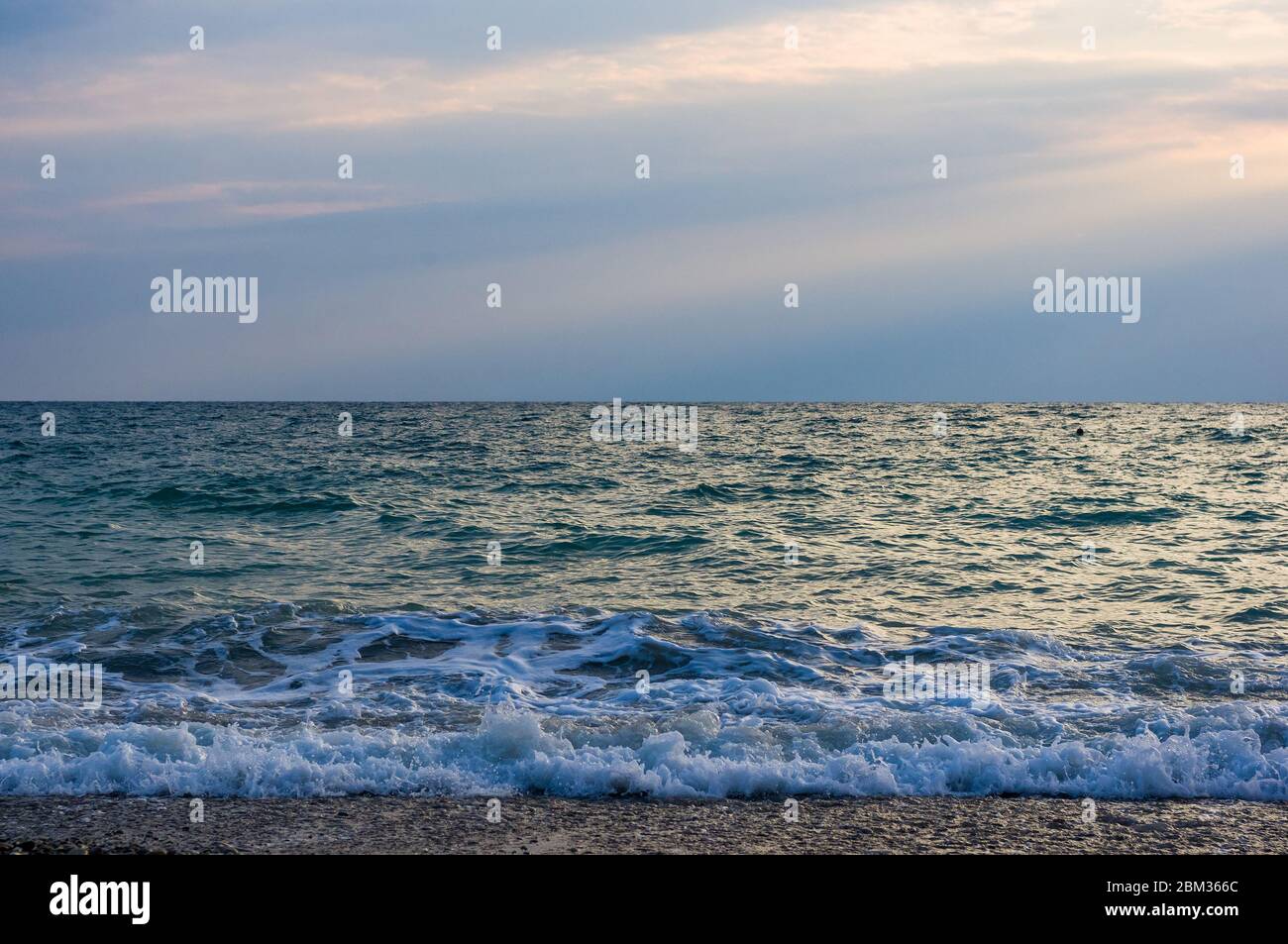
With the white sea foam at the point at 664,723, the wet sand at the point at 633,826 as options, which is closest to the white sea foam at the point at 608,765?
the white sea foam at the point at 664,723

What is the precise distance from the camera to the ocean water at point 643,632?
301 inches

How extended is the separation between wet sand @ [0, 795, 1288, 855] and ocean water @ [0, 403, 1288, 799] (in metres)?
0.29

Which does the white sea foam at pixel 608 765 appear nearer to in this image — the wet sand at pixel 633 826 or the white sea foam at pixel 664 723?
the white sea foam at pixel 664 723

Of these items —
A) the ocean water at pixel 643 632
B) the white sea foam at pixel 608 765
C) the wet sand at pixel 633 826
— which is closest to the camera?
the wet sand at pixel 633 826

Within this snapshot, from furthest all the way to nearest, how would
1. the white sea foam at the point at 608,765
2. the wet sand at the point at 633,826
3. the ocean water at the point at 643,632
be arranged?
1. the ocean water at the point at 643,632
2. the white sea foam at the point at 608,765
3. the wet sand at the point at 633,826

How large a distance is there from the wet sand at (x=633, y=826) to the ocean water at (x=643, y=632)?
0.29 m

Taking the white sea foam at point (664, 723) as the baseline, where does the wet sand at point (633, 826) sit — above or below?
below

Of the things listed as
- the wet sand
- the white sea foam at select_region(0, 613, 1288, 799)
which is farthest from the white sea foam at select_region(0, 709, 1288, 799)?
the wet sand

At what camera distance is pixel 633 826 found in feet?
22.0

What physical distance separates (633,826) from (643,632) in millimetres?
5326

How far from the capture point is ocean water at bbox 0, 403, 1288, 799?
7.66 m

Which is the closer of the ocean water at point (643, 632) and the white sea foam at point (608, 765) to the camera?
the white sea foam at point (608, 765)

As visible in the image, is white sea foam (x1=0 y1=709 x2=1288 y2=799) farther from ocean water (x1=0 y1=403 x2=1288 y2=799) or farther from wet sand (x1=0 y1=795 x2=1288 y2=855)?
wet sand (x1=0 y1=795 x2=1288 y2=855)
